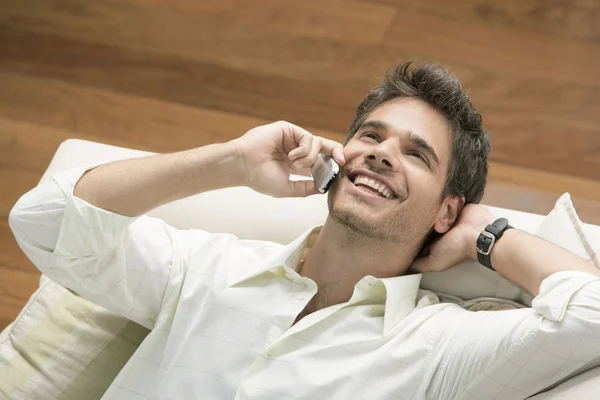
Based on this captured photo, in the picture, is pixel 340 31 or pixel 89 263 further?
pixel 340 31

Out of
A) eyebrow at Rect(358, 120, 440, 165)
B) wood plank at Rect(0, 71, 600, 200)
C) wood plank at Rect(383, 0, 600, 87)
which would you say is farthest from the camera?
wood plank at Rect(383, 0, 600, 87)

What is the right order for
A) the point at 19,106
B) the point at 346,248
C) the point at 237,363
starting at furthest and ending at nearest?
the point at 19,106
the point at 346,248
the point at 237,363

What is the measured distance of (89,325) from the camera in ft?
6.12

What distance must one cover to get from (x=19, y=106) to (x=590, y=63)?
212 cm

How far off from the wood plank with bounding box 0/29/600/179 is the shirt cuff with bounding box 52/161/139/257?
4.31ft

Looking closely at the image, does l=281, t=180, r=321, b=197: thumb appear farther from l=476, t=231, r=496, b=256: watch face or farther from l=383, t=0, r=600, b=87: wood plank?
l=383, t=0, r=600, b=87: wood plank

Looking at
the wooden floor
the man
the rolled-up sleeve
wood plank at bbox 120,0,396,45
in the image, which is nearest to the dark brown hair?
the man

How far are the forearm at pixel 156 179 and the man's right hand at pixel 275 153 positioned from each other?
0.03 m

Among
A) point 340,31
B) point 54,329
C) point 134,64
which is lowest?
point 54,329

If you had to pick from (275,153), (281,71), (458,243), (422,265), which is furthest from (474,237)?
(281,71)

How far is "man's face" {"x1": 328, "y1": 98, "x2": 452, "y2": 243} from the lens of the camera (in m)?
Result: 1.76

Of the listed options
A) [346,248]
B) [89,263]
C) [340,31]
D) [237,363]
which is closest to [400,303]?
[346,248]

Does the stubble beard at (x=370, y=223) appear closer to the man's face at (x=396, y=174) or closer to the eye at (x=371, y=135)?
the man's face at (x=396, y=174)

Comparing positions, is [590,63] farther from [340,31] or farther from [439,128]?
[439,128]
